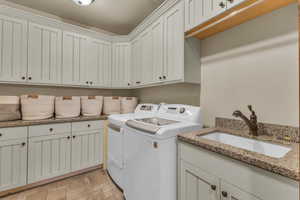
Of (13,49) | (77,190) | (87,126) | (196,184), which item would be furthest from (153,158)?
(13,49)

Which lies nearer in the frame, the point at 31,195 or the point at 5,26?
the point at 31,195

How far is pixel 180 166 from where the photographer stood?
1.15 meters

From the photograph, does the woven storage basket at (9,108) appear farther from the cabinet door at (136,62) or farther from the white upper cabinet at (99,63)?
the cabinet door at (136,62)

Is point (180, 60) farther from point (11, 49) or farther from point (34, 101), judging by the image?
point (11, 49)

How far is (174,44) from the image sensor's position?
5.34ft

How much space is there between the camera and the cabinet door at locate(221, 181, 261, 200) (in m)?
0.72

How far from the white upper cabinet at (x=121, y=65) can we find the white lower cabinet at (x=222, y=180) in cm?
188

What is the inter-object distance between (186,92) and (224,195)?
4.22 ft

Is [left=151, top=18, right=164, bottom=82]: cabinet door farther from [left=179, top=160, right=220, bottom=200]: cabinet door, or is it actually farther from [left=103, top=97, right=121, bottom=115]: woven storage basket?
[left=179, top=160, right=220, bottom=200]: cabinet door

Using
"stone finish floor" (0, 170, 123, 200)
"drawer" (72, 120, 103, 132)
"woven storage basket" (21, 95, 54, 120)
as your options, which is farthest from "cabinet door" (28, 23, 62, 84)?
"stone finish floor" (0, 170, 123, 200)

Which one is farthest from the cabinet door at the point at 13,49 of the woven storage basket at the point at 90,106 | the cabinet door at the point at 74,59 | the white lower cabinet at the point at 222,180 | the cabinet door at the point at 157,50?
the white lower cabinet at the point at 222,180

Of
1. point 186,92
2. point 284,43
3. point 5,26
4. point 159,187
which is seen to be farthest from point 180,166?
point 5,26

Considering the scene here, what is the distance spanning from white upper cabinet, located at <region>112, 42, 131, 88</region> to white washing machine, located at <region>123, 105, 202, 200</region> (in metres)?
A: 1.40

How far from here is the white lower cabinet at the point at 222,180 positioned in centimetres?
63
